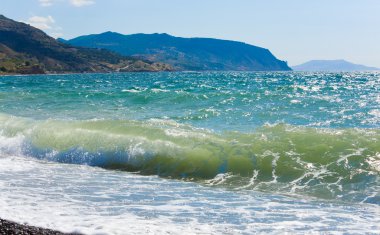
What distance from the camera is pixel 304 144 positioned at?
16078 mm

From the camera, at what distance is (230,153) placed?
1548cm

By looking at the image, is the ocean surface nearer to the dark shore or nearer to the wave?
the wave

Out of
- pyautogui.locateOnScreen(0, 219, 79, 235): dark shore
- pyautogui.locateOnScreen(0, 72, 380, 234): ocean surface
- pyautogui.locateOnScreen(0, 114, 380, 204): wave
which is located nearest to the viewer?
pyautogui.locateOnScreen(0, 219, 79, 235): dark shore

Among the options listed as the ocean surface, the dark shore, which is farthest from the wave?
the dark shore

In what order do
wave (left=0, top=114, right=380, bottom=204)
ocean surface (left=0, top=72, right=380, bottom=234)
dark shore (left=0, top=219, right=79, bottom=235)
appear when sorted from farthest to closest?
wave (left=0, top=114, right=380, bottom=204)
ocean surface (left=0, top=72, right=380, bottom=234)
dark shore (left=0, top=219, right=79, bottom=235)

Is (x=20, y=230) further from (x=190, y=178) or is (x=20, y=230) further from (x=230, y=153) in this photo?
(x=230, y=153)

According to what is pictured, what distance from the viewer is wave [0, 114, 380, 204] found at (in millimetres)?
12812

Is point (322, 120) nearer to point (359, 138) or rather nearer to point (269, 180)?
point (359, 138)

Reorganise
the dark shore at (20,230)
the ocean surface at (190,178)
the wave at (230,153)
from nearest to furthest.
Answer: the dark shore at (20,230), the ocean surface at (190,178), the wave at (230,153)

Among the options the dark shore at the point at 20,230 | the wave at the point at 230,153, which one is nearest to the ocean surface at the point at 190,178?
the wave at the point at 230,153

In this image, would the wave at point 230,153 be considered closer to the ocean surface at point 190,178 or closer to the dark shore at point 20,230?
the ocean surface at point 190,178

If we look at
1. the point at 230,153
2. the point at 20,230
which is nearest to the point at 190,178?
the point at 230,153

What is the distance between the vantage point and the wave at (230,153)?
1281 centimetres

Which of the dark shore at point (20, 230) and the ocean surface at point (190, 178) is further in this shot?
the ocean surface at point (190, 178)
